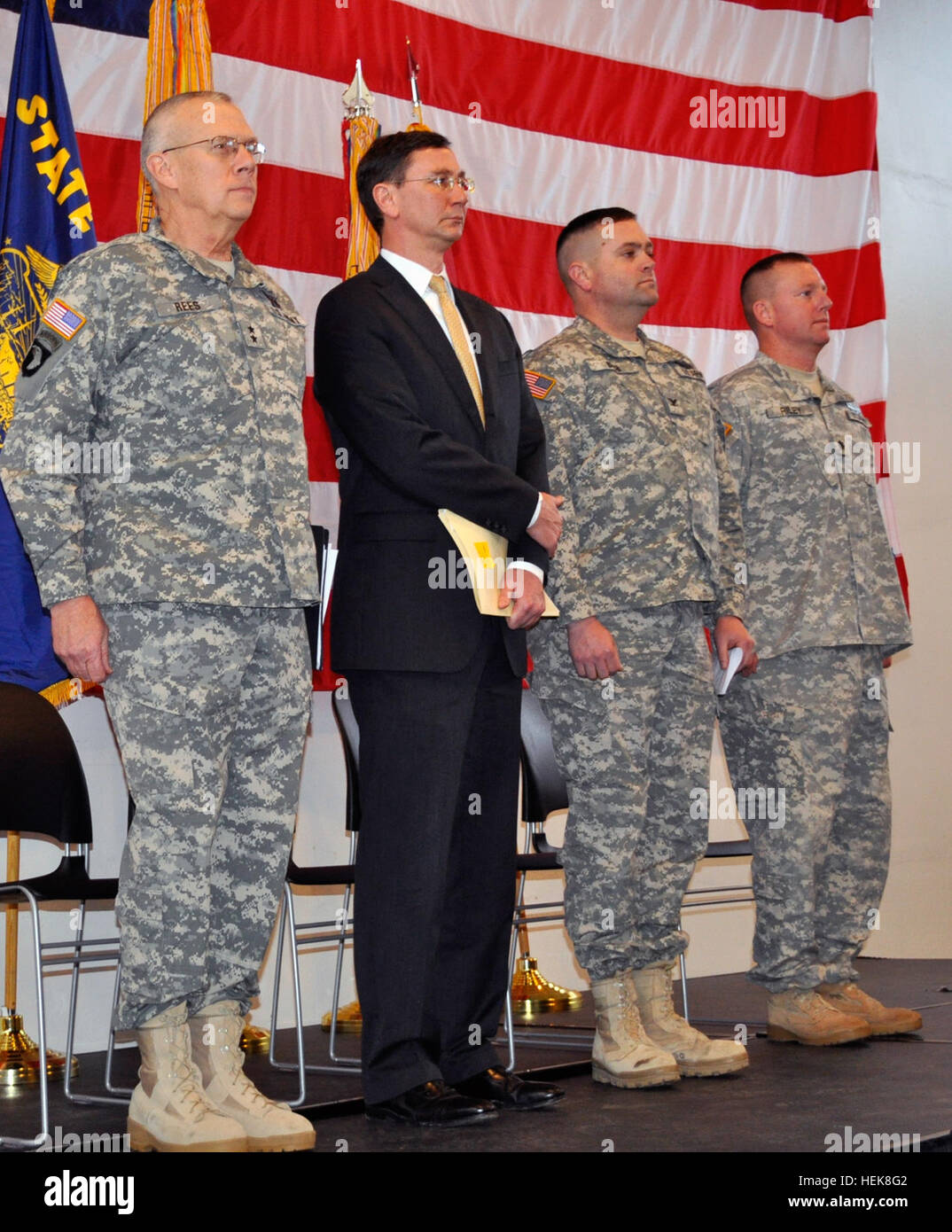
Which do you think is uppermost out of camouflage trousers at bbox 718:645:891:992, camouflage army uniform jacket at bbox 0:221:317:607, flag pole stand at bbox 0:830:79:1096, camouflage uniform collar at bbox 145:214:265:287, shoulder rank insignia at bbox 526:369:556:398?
camouflage uniform collar at bbox 145:214:265:287

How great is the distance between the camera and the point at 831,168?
6.10 m

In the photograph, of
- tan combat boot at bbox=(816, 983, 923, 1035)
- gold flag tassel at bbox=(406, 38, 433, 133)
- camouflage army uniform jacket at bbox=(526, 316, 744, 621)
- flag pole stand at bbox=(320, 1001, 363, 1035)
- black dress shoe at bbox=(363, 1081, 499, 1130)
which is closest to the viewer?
black dress shoe at bbox=(363, 1081, 499, 1130)

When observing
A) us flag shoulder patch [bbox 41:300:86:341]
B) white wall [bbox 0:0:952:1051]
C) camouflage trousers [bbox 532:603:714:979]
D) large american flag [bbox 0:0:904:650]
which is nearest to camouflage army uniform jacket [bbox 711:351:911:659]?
camouflage trousers [bbox 532:603:714:979]

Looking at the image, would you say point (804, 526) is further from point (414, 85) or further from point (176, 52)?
point (176, 52)

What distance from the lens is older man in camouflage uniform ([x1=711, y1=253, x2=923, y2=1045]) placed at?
3.74 meters

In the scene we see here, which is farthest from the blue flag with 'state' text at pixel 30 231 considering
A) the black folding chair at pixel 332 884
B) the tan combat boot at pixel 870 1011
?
the tan combat boot at pixel 870 1011

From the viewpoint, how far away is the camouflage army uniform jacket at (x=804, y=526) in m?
3.83

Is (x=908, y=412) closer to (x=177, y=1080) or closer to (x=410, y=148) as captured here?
(x=410, y=148)

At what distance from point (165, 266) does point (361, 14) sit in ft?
7.93

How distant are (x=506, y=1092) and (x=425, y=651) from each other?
88 centimetres

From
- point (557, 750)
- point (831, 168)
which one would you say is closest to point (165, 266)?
point (557, 750)

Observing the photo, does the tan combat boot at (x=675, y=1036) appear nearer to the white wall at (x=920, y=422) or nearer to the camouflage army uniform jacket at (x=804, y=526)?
the camouflage army uniform jacket at (x=804, y=526)

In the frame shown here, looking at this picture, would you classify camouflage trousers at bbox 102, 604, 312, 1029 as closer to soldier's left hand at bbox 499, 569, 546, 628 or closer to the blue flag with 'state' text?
soldier's left hand at bbox 499, 569, 546, 628

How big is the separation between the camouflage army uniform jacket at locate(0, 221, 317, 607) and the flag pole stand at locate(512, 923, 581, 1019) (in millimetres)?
2359
